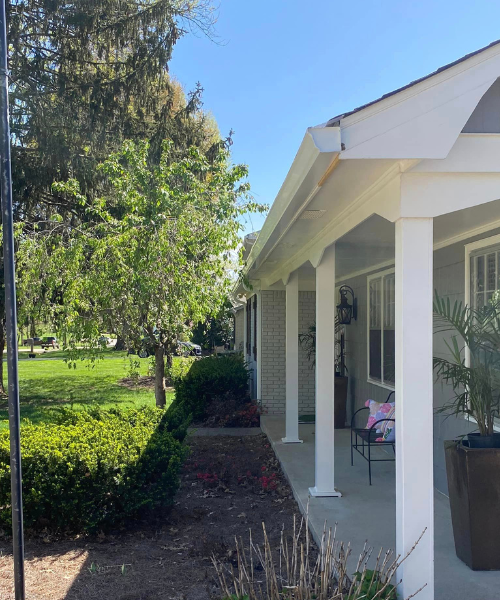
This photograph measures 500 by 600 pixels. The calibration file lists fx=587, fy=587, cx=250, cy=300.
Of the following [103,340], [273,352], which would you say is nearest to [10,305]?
[103,340]

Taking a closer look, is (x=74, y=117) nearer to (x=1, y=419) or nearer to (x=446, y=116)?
(x=1, y=419)

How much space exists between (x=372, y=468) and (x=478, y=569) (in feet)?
10.3

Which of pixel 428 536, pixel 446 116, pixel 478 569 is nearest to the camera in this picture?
pixel 446 116

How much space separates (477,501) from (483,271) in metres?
2.01

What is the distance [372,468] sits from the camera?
7.09 m

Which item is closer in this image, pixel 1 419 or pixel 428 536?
pixel 428 536

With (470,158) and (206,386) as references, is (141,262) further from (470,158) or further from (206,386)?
(206,386)

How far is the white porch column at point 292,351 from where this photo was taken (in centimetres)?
824

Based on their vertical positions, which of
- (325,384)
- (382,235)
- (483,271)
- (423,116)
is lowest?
(325,384)

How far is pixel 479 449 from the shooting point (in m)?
3.80

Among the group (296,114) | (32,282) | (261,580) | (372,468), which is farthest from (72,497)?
(296,114)

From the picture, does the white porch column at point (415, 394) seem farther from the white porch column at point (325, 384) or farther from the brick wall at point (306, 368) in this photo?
the brick wall at point (306, 368)

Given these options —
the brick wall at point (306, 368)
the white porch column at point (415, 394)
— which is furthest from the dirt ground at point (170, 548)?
the brick wall at point (306, 368)

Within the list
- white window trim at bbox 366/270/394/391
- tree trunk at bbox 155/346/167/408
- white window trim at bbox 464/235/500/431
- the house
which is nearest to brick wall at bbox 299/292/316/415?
white window trim at bbox 366/270/394/391
